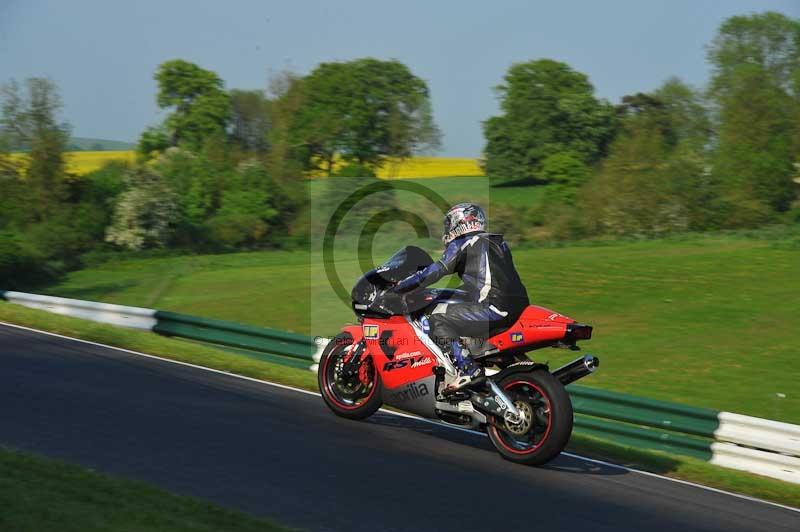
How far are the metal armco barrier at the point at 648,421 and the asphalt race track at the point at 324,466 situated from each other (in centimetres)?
134

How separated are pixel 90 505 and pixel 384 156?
61.0 metres

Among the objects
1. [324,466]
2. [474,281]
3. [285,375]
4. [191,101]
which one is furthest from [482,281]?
[191,101]

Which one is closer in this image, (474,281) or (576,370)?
(576,370)

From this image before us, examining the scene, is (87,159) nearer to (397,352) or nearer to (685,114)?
(685,114)

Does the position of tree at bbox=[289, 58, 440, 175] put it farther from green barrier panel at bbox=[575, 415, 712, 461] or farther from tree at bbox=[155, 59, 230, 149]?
green barrier panel at bbox=[575, 415, 712, 461]

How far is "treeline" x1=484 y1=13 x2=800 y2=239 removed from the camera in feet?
183

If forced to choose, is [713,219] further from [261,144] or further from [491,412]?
[491,412]

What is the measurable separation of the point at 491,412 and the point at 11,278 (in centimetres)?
2793

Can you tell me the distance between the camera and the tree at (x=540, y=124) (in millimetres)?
80188

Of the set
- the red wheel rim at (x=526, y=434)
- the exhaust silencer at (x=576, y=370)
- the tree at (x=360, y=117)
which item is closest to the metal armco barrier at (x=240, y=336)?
the red wheel rim at (x=526, y=434)

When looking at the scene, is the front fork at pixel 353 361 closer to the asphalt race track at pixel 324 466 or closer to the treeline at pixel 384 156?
the asphalt race track at pixel 324 466

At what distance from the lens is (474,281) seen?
8.87 meters

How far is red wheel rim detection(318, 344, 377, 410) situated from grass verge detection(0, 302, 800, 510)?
1.82 metres

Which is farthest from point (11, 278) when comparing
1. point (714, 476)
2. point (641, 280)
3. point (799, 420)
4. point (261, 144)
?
point (261, 144)
